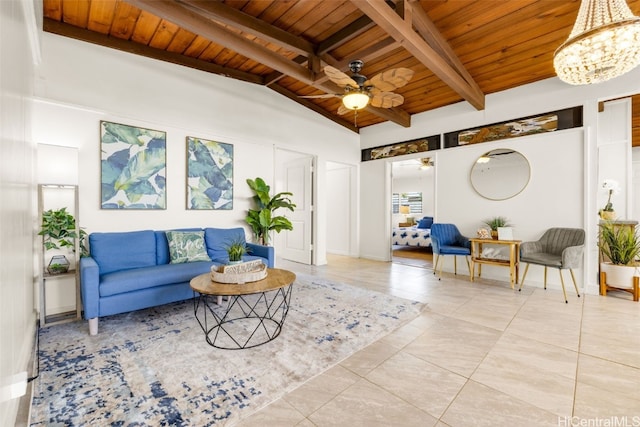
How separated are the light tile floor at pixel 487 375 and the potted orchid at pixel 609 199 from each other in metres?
1.21

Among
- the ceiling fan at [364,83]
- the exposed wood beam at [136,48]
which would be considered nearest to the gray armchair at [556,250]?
the ceiling fan at [364,83]

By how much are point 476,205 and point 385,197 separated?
6.08 feet

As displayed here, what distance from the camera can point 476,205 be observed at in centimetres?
475

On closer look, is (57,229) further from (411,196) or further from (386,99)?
(411,196)

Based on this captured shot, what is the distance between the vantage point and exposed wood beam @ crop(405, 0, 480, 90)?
2961 mm

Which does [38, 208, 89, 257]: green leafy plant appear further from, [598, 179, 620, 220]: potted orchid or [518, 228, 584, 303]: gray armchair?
[598, 179, 620, 220]: potted orchid

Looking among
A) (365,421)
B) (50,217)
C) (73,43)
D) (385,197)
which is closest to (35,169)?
(50,217)

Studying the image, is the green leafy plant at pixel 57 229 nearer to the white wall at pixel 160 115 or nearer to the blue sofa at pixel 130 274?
the blue sofa at pixel 130 274

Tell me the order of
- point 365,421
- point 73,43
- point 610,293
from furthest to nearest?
point 610,293 < point 73,43 < point 365,421

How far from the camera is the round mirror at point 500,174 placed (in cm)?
432

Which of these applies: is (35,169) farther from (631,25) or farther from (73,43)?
(631,25)

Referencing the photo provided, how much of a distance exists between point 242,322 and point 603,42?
3623 millimetres

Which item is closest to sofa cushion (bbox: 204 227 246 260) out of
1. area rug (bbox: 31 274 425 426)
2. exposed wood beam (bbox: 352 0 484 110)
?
area rug (bbox: 31 274 425 426)

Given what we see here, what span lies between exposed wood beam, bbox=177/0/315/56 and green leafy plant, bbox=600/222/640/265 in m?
4.64
